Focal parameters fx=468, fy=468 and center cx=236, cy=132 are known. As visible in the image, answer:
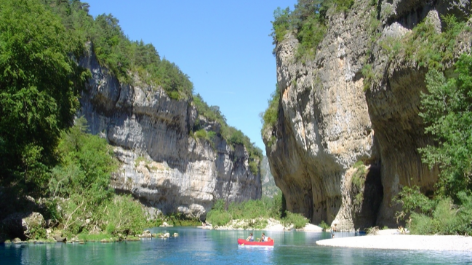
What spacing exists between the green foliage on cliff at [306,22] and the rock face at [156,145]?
966 inches

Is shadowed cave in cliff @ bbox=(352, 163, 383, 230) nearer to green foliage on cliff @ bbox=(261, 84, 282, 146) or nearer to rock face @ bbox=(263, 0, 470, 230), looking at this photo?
rock face @ bbox=(263, 0, 470, 230)

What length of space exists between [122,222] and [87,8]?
57.9 metres

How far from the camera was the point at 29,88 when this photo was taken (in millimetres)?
24688

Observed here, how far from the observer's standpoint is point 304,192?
5850cm

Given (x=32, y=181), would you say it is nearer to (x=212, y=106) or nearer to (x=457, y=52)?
(x=457, y=52)

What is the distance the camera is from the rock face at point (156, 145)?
65.0 metres

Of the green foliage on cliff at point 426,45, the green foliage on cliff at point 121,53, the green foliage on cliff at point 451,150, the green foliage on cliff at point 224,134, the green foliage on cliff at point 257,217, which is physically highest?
the green foliage on cliff at point 121,53

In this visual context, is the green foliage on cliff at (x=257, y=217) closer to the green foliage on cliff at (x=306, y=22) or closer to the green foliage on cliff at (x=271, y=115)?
the green foliage on cliff at (x=271, y=115)

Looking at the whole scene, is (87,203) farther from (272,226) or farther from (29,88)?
(272,226)

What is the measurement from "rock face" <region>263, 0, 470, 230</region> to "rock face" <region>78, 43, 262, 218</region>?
2404cm

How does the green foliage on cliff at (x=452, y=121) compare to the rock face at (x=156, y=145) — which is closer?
the green foliage on cliff at (x=452, y=121)

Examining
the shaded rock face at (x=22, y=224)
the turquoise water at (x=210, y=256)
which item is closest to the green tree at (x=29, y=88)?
the shaded rock face at (x=22, y=224)

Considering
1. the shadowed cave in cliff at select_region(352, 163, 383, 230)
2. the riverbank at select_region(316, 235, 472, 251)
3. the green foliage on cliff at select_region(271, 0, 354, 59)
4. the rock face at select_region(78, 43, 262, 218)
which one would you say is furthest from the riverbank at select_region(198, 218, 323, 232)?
the riverbank at select_region(316, 235, 472, 251)

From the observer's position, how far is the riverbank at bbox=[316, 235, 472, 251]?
22.5m
